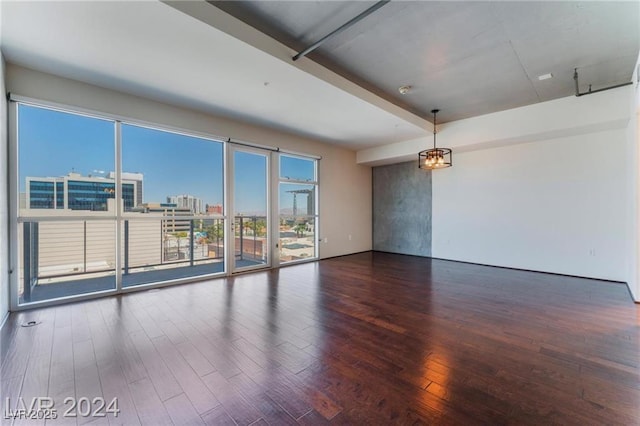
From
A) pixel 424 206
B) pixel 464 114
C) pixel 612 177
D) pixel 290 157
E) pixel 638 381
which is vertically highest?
pixel 464 114

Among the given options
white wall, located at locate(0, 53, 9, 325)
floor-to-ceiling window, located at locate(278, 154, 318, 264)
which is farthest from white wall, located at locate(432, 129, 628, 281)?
white wall, located at locate(0, 53, 9, 325)

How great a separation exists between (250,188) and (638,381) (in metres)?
5.45

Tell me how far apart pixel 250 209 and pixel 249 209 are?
0.09 ft

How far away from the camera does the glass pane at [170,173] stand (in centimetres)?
415

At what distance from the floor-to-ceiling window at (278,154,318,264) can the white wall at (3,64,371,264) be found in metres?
0.23

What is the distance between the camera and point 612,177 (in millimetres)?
4613

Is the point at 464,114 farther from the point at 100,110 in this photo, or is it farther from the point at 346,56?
the point at 100,110

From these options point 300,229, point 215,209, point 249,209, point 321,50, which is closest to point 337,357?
point 321,50

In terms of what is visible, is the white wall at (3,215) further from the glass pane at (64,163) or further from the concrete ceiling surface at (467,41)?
the concrete ceiling surface at (467,41)

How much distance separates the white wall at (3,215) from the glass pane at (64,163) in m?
0.25

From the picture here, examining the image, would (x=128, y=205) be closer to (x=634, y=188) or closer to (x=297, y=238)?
(x=297, y=238)

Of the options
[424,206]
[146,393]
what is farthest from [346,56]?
[424,206]

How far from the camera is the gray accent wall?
713cm

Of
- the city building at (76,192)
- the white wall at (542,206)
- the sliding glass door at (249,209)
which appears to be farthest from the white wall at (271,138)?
the white wall at (542,206)
